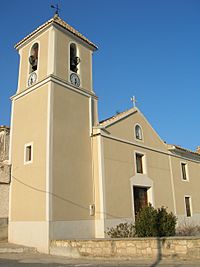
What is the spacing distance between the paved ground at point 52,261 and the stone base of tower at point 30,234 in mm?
366

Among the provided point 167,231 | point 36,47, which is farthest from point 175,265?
point 36,47

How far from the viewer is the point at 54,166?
12.4 meters

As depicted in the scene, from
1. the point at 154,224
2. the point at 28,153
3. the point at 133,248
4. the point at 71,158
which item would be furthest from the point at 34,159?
the point at 133,248

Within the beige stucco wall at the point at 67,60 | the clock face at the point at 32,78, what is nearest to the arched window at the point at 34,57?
the clock face at the point at 32,78

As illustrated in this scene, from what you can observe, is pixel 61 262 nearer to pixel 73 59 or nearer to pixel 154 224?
pixel 154 224

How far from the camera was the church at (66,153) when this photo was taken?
12398 millimetres

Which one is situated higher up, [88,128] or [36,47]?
[36,47]

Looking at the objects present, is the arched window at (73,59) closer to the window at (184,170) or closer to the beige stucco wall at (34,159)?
the beige stucco wall at (34,159)

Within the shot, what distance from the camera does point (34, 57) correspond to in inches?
627

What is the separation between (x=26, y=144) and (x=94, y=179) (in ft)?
12.5

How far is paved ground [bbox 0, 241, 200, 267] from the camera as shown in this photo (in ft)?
27.6

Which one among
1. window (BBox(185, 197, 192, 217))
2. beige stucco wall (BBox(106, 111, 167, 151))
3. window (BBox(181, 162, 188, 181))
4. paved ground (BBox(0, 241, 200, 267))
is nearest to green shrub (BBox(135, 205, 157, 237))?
paved ground (BBox(0, 241, 200, 267))

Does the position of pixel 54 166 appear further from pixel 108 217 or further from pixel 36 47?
pixel 36 47

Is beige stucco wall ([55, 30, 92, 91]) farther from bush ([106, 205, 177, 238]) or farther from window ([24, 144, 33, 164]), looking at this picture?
bush ([106, 205, 177, 238])
